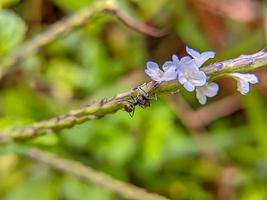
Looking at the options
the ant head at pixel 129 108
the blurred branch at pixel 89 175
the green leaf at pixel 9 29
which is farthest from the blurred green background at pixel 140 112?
the ant head at pixel 129 108

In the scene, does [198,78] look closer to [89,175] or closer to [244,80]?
[244,80]

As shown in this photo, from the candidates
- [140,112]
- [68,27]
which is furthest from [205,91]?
[140,112]

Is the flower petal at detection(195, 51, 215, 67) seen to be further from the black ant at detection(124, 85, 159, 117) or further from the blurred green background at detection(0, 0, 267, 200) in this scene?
the blurred green background at detection(0, 0, 267, 200)

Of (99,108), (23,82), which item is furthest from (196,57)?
→ (23,82)

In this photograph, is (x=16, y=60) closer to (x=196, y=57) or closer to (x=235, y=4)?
(x=196, y=57)

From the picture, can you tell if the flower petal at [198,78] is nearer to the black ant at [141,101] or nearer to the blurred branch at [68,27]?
the black ant at [141,101]

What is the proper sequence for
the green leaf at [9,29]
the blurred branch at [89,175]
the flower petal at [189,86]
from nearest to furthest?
the flower petal at [189,86]
the green leaf at [9,29]
the blurred branch at [89,175]

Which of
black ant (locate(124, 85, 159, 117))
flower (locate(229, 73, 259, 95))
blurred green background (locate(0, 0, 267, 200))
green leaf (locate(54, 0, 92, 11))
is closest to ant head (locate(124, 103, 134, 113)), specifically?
black ant (locate(124, 85, 159, 117))
